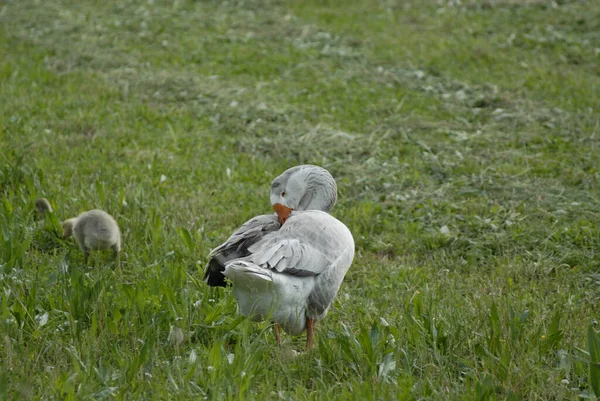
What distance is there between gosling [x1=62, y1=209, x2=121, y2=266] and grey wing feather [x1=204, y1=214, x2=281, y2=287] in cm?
142

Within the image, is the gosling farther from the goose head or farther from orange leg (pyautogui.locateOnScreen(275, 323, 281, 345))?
orange leg (pyautogui.locateOnScreen(275, 323, 281, 345))

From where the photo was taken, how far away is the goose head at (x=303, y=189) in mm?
5188

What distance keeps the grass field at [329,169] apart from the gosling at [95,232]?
0.59ft

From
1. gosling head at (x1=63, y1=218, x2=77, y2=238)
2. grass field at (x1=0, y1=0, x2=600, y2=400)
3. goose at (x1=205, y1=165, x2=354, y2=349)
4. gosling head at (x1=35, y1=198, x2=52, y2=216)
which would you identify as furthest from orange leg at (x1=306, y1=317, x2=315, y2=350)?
gosling head at (x1=35, y1=198, x2=52, y2=216)

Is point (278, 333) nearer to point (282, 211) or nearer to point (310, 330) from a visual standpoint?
point (310, 330)

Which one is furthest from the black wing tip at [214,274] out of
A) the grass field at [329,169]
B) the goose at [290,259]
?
the grass field at [329,169]

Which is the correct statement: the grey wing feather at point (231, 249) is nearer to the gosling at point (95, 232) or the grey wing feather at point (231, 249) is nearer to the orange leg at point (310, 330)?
the orange leg at point (310, 330)

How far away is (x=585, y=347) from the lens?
14.6 feet

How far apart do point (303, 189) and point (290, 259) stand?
928 mm

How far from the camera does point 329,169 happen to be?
8.45 m

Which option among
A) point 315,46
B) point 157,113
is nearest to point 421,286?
point 157,113

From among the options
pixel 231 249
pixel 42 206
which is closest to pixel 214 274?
pixel 231 249

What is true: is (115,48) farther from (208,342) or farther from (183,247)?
(208,342)

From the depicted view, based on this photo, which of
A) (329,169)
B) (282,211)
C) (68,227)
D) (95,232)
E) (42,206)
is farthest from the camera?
(329,169)
